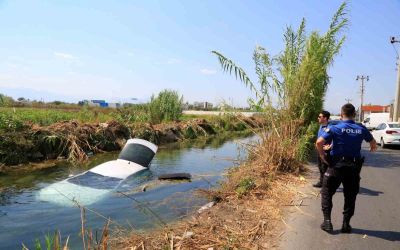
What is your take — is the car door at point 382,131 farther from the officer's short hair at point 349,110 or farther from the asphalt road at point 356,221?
the officer's short hair at point 349,110

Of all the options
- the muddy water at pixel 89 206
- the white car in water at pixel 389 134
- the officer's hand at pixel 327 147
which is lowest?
the muddy water at pixel 89 206

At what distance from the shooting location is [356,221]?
6551 millimetres

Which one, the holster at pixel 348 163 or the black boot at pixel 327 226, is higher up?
the holster at pixel 348 163

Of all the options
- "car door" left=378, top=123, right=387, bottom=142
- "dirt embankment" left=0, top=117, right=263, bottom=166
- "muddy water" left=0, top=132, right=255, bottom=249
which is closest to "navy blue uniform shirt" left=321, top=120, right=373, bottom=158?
"muddy water" left=0, top=132, right=255, bottom=249

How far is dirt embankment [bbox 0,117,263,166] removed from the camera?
14.7 metres

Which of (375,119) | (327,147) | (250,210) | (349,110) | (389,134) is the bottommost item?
(250,210)

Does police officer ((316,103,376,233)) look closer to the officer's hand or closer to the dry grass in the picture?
the officer's hand

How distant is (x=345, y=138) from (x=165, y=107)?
27578 millimetres

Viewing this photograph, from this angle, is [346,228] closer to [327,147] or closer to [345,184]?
[345,184]

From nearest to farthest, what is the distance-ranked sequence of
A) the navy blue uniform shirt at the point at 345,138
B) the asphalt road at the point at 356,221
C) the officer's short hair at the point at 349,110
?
1. the asphalt road at the point at 356,221
2. the navy blue uniform shirt at the point at 345,138
3. the officer's short hair at the point at 349,110

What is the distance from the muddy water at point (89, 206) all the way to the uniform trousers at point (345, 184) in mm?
3107

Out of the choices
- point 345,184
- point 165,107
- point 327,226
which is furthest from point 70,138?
point 165,107

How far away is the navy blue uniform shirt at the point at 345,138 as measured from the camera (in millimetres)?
5746

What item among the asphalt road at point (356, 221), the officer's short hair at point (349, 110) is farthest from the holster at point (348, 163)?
the asphalt road at point (356, 221)
